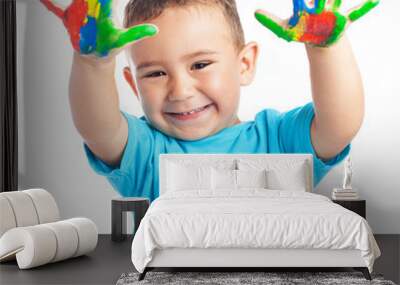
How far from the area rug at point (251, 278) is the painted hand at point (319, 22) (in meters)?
2.56

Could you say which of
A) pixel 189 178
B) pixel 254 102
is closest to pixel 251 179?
pixel 189 178

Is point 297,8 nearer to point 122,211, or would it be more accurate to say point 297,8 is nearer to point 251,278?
point 122,211

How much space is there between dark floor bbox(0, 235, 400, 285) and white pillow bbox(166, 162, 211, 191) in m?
0.74

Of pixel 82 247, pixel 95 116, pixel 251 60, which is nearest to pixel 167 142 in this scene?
pixel 95 116

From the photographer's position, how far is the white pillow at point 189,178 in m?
6.10

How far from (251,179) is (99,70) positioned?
1.87 meters

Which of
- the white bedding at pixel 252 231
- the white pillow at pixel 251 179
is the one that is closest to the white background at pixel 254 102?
the white pillow at pixel 251 179

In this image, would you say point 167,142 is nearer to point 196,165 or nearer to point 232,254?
point 196,165

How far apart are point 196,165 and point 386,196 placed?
6.59 feet

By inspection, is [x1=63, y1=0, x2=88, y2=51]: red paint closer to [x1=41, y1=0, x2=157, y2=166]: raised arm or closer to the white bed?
[x1=41, y1=0, x2=157, y2=166]: raised arm

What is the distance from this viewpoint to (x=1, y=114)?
6582 millimetres

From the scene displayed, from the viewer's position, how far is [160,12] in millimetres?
6469

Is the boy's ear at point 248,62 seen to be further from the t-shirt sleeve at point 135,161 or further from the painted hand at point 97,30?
the t-shirt sleeve at point 135,161

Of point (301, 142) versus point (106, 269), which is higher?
point (301, 142)
